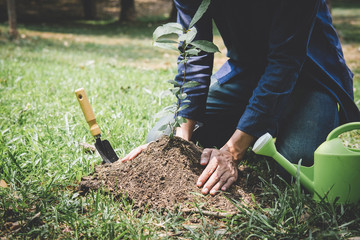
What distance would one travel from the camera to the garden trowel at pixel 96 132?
1.62 metres

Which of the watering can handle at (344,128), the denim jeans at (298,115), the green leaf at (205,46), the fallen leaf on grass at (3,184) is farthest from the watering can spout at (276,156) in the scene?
the fallen leaf on grass at (3,184)

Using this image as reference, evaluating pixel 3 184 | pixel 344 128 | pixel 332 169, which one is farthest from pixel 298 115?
pixel 3 184

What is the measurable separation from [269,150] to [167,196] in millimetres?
493

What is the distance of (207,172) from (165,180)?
0.20 metres

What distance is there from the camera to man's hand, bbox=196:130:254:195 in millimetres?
1492

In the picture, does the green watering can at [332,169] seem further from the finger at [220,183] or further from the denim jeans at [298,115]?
the denim jeans at [298,115]

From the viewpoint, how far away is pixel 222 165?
1.53 meters

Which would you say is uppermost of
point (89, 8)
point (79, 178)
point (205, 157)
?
point (89, 8)

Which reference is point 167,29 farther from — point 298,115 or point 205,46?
point 298,115

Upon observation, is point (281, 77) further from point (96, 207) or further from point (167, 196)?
point (96, 207)

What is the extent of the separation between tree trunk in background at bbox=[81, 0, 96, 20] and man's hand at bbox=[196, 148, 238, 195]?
13562mm

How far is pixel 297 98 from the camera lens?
6.23 ft

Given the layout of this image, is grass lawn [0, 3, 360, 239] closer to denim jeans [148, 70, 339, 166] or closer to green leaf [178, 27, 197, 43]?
denim jeans [148, 70, 339, 166]

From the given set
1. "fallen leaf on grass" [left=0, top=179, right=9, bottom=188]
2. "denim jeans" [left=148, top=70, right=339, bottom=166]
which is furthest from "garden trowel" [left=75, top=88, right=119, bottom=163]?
"fallen leaf on grass" [left=0, top=179, right=9, bottom=188]
